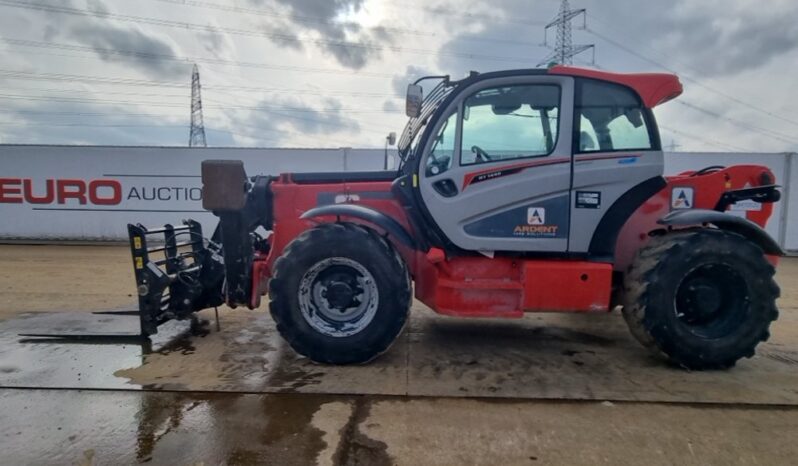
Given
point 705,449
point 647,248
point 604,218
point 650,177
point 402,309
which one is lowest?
point 705,449

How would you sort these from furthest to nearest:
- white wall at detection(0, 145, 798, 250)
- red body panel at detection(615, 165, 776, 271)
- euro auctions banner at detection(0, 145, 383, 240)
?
euro auctions banner at detection(0, 145, 383, 240), white wall at detection(0, 145, 798, 250), red body panel at detection(615, 165, 776, 271)

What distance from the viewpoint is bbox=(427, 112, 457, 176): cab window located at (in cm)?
424

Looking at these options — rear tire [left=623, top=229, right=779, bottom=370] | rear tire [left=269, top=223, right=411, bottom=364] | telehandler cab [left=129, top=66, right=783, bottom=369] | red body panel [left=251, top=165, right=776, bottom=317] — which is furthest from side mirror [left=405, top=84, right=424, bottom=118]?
rear tire [left=623, top=229, right=779, bottom=370]

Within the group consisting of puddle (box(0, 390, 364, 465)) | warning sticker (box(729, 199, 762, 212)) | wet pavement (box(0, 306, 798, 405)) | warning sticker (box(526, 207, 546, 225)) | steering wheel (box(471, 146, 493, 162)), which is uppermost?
steering wheel (box(471, 146, 493, 162))

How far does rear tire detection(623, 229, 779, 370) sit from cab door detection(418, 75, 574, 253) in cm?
76

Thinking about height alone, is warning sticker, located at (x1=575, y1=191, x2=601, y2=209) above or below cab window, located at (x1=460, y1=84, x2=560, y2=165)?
below

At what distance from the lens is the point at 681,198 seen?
176 inches

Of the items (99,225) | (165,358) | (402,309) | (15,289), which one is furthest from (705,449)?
(99,225)

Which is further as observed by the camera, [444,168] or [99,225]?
[99,225]

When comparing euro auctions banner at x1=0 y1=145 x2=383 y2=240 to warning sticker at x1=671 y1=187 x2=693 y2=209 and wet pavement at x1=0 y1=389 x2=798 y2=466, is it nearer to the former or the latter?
warning sticker at x1=671 y1=187 x2=693 y2=209

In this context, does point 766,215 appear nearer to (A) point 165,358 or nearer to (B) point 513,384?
(B) point 513,384

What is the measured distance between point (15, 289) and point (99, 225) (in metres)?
6.36

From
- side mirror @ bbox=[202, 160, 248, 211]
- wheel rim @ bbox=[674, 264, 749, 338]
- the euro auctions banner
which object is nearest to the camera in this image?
wheel rim @ bbox=[674, 264, 749, 338]

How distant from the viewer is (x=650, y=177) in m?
4.18
